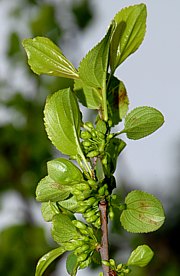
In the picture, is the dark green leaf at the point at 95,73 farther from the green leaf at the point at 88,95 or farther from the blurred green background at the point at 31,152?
the blurred green background at the point at 31,152

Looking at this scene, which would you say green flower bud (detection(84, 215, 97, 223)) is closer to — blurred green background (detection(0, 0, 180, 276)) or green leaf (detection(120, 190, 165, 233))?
green leaf (detection(120, 190, 165, 233))

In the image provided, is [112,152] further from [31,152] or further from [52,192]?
[31,152]

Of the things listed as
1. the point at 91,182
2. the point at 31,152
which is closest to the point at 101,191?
the point at 91,182

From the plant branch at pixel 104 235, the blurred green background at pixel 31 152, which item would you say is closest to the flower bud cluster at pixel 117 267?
the plant branch at pixel 104 235

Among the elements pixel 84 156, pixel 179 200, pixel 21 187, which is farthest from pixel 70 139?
pixel 179 200

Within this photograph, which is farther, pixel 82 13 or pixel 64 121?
pixel 82 13

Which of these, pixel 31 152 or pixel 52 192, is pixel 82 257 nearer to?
pixel 52 192

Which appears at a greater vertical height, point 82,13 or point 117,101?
point 82,13
